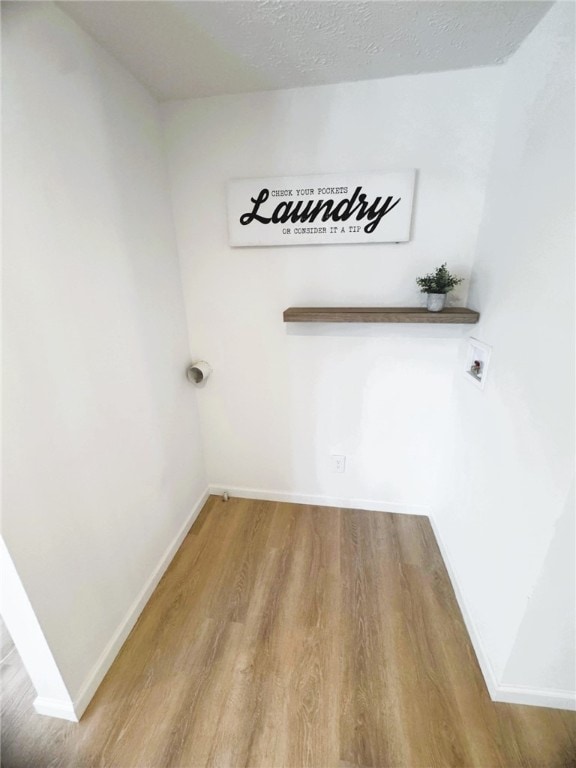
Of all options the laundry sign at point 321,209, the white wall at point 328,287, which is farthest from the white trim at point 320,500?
the laundry sign at point 321,209

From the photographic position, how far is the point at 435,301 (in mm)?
1338

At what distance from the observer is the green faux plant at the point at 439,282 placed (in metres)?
1.32

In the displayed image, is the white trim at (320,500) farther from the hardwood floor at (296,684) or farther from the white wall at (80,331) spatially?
the white wall at (80,331)

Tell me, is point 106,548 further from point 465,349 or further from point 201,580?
point 465,349

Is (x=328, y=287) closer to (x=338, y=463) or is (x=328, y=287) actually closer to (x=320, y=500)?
(x=338, y=463)

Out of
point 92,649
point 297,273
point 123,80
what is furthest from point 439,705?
point 123,80

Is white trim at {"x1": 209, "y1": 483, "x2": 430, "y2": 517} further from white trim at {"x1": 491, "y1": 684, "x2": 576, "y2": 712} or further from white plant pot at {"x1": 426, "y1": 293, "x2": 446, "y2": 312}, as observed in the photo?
white plant pot at {"x1": 426, "y1": 293, "x2": 446, "y2": 312}

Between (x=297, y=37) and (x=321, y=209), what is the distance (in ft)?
1.76

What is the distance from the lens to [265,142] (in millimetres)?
1353

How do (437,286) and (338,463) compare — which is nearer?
(437,286)

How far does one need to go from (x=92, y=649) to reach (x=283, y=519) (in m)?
1.04

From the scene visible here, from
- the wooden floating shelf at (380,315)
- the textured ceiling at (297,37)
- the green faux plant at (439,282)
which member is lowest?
the wooden floating shelf at (380,315)

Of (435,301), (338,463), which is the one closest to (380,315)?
(435,301)

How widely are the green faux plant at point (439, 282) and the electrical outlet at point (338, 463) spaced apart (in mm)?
1045
